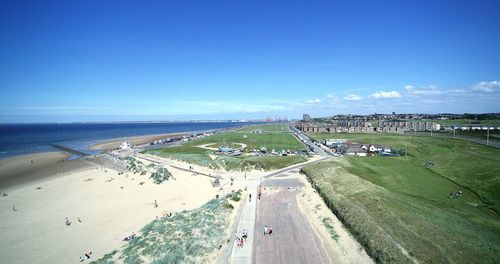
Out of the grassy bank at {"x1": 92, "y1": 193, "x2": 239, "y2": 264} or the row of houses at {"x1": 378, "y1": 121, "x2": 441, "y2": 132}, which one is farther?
the row of houses at {"x1": 378, "y1": 121, "x2": 441, "y2": 132}

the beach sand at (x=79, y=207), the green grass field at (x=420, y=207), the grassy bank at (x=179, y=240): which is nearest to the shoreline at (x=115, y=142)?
the beach sand at (x=79, y=207)

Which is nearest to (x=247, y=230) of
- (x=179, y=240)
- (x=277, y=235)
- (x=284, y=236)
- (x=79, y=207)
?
(x=277, y=235)

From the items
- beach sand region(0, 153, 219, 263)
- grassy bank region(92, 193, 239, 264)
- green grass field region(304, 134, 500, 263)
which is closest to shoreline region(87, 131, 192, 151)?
beach sand region(0, 153, 219, 263)

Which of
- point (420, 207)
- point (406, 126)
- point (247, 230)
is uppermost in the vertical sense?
point (406, 126)

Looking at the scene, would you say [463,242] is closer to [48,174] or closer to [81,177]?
[81,177]

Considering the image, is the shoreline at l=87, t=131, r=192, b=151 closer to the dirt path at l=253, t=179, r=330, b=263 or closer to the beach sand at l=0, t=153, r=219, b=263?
the beach sand at l=0, t=153, r=219, b=263

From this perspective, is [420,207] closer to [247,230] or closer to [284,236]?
[284,236]
